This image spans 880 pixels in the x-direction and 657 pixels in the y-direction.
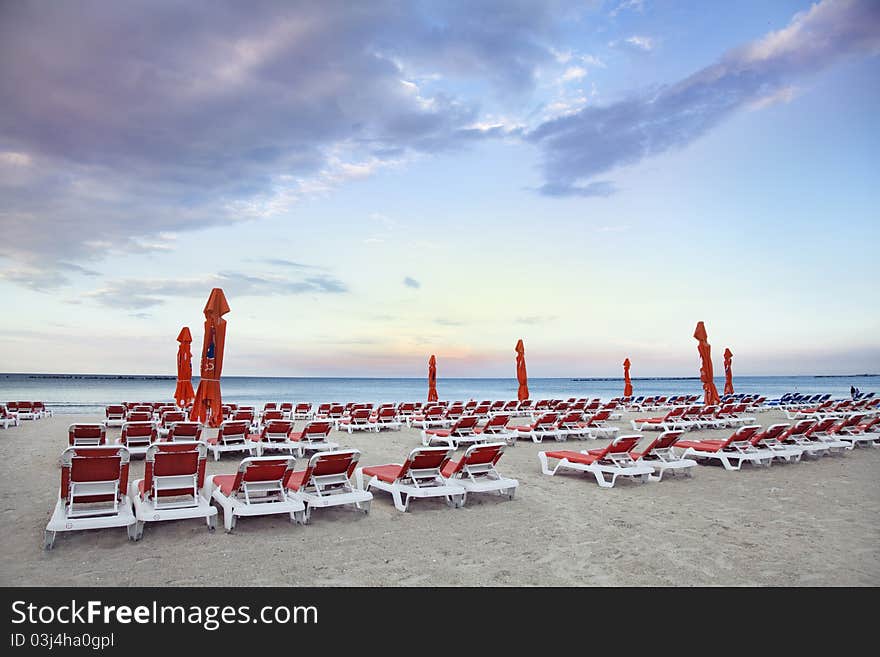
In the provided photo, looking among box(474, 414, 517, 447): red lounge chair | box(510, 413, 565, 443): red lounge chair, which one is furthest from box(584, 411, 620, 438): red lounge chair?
box(474, 414, 517, 447): red lounge chair

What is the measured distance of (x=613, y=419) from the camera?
18.2 m

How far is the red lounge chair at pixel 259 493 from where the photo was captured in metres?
4.89

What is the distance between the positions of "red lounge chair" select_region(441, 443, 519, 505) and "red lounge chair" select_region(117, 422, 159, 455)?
212 inches

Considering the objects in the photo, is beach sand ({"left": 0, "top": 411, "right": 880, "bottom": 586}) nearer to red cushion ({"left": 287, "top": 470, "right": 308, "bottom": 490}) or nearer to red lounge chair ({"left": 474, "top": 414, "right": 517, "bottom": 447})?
red cushion ({"left": 287, "top": 470, "right": 308, "bottom": 490})

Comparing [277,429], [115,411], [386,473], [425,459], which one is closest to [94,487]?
[386,473]

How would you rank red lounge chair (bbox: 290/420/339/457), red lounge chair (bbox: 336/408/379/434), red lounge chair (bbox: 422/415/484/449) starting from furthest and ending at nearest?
1. red lounge chair (bbox: 336/408/379/434)
2. red lounge chair (bbox: 422/415/484/449)
3. red lounge chair (bbox: 290/420/339/457)

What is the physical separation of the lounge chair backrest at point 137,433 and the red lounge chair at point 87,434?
41 centimetres

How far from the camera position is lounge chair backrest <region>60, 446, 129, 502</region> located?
14.9 ft

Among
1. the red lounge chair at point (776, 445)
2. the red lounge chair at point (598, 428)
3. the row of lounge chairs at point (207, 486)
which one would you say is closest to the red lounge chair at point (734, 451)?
the red lounge chair at point (776, 445)

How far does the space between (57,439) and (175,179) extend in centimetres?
741

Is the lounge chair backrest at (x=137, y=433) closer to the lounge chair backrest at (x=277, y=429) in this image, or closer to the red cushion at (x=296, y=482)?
the lounge chair backrest at (x=277, y=429)

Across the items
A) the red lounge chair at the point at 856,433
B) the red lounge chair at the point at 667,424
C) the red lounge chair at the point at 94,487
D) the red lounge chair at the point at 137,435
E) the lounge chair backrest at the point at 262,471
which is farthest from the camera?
the red lounge chair at the point at 667,424
